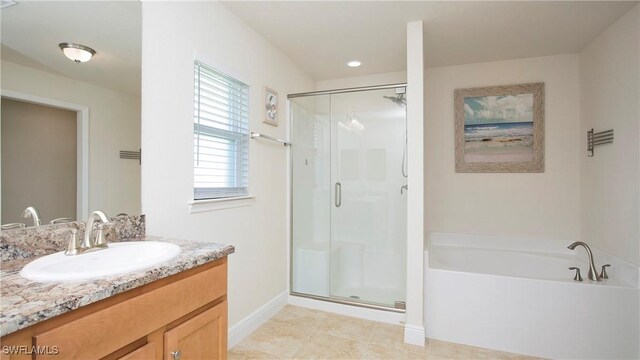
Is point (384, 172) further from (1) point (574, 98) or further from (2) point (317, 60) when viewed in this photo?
(1) point (574, 98)

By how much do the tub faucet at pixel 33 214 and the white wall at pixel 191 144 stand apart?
0.42 meters

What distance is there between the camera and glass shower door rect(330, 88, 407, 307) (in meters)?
2.68

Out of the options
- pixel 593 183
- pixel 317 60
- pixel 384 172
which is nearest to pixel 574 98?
pixel 593 183

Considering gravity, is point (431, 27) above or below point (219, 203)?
above

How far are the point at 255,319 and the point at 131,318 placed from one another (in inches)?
64.5

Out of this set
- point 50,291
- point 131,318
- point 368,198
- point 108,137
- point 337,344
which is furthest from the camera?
point 368,198

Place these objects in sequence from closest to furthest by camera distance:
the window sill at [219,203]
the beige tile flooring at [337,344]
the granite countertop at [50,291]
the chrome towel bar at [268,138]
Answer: the granite countertop at [50,291] → the window sill at [219,203] → the beige tile flooring at [337,344] → the chrome towel bar at [268,138]

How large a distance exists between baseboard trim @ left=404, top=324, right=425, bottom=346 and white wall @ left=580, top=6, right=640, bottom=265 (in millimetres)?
1457

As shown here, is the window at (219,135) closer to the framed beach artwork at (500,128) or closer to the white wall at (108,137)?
the white wall at (108,137)

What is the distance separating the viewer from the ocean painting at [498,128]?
116 inches

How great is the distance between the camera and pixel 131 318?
0.90 m

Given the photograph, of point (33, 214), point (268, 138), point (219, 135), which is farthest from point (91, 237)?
point (268, 138)

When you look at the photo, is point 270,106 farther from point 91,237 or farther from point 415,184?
point 91,237

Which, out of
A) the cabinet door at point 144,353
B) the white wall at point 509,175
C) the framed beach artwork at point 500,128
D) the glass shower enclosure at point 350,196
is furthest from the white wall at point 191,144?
the framed beach artwork at point 500,128
